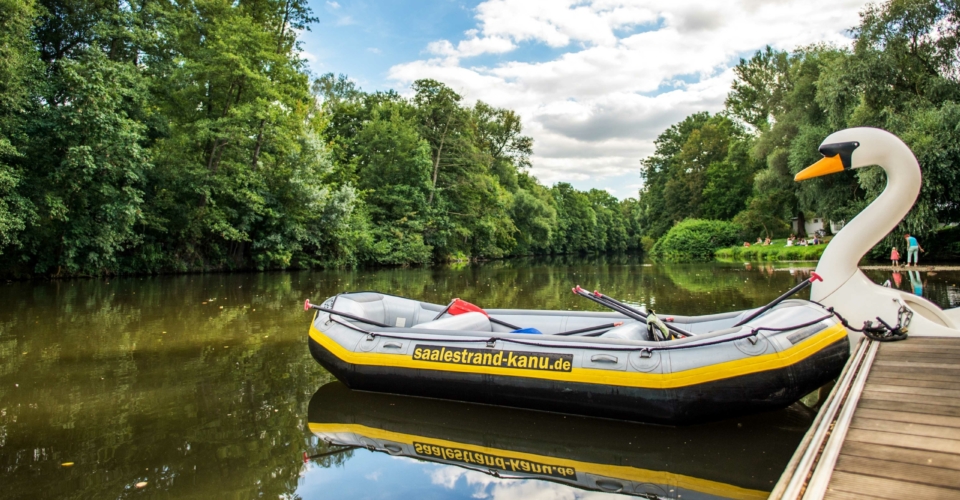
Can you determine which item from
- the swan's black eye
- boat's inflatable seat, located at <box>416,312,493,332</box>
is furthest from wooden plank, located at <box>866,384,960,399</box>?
boat's inflatable seat, located at <box>416,312,493,332</box>

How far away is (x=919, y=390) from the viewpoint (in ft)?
11.6

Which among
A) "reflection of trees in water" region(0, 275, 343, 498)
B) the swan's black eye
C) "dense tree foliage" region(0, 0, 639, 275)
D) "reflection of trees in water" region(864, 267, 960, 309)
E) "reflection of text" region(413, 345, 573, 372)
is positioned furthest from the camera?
"dense tree foliage" region(0, 0, 639, 275)

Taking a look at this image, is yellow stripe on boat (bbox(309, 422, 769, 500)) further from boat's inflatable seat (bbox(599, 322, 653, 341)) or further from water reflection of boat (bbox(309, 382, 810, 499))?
boat's inflatable seat (bbox(599, 322, 653, 341))

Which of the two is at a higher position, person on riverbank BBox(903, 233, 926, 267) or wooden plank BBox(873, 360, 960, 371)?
person on riverbank BBox(903, 233, 926, 267)

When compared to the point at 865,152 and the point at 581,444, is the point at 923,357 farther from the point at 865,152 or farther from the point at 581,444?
the point at 581,444

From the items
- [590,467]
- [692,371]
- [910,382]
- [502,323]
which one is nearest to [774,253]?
[502,323]

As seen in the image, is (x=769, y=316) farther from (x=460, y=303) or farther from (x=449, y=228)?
(x=449, y=228)

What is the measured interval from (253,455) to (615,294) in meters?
10.7

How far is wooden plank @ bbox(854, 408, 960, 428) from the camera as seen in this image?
9.66ft

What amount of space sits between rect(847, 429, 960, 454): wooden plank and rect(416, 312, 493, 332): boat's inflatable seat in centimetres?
350

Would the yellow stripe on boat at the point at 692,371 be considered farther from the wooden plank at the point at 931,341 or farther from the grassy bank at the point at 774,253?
the grassy bank at the point at 774,253

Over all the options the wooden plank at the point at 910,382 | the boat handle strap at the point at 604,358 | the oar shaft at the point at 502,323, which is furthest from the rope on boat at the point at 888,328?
the oar shaft at the point at 502,323

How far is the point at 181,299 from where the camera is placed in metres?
12.8

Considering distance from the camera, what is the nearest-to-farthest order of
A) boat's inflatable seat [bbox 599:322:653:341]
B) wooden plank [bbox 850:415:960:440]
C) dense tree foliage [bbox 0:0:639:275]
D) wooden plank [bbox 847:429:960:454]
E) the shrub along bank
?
wooden plank [bbox 847:429:960:454] → wooden plank [bbox 850:415:960:440] → boat's inflatable seat [bbox 599:322:653:341] → dense tree foliage [bbox 0:0:639:275] → the shrub along bank
